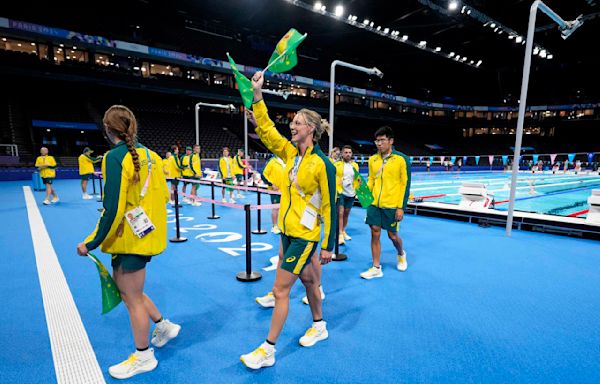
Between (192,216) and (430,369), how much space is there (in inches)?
270

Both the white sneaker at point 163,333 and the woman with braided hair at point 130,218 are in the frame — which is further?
the white sneaker at point 163,333

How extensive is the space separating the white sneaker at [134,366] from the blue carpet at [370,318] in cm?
7

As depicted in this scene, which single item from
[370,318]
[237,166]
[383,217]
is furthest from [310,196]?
[237,166]

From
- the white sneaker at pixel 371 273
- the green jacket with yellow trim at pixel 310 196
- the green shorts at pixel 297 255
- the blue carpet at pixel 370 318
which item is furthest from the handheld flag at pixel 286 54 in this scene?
the white sneaker at pixel 371 273

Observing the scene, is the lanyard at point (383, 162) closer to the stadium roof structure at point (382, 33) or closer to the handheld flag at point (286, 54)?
the handheld flag at point (286, 54)

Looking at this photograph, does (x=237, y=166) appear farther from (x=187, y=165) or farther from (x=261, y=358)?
(x=261, y=358)

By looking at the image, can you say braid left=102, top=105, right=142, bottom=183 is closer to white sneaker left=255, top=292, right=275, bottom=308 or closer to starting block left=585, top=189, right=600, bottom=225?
white sneaker left=255, top=292, right=275, bottom=308

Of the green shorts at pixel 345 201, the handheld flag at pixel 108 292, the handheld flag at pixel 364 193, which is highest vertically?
the handheld flag at pixel 364 193

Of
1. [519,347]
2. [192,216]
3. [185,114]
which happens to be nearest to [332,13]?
[185,114]

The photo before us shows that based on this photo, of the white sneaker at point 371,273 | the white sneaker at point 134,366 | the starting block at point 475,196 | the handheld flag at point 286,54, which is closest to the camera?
the white sneaker at point 134,366

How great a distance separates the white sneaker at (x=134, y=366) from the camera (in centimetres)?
224

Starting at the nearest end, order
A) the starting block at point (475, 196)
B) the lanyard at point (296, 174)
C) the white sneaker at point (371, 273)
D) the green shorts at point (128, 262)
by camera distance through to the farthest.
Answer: the green shorts at point (128, 262) → the lanyard at point (296, 174) → the white sneaker at point (371, 273) → the starting block at point (475, 196)

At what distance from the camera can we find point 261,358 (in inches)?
92.7

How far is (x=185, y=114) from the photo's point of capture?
30.6 metres
